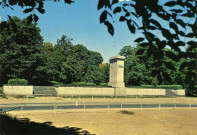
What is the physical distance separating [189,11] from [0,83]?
52.2 m

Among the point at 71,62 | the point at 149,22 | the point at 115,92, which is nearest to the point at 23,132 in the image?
the point at 149,22

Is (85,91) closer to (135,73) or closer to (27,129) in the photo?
(135,73)

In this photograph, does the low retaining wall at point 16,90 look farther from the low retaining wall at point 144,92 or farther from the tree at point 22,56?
the low retaining wall at point 144,92

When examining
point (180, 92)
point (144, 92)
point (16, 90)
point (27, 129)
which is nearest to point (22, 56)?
point (16, 90)

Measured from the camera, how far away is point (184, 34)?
12.9 feet

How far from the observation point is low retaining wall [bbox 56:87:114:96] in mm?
41656

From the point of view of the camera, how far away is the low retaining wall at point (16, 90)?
120ft

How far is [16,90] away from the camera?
3719cm

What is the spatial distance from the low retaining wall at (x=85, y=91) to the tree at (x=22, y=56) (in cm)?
1159

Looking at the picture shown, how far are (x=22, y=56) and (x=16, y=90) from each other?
1297 cm

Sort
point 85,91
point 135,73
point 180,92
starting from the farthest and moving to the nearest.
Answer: point 135,73, point 180,92, point 85,91

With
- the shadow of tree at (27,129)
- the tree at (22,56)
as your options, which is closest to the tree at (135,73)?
the tree at (22,56)

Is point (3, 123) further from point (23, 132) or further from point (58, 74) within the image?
point (58, 74)

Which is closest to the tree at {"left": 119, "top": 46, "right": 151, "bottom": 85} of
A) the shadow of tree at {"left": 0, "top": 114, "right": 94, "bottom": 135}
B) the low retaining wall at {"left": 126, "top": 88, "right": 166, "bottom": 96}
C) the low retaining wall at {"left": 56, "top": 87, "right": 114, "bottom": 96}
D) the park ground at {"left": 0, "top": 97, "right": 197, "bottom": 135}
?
the low retaining wall at {"left": 126, "top": 88, "right": 166, "bottom": 96}
